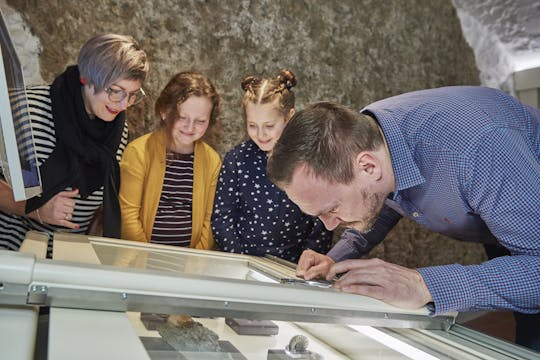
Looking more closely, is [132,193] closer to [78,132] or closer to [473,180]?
[78,132]

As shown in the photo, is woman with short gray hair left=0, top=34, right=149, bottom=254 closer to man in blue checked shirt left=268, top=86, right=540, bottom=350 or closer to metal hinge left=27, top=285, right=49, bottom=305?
man in blue checked shirt left=268, top=86, right=540, bottom=350

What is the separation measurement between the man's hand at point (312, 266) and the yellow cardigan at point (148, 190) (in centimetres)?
91

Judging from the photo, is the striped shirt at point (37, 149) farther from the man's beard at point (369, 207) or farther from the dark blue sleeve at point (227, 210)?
the man's beard at point (369, 207)

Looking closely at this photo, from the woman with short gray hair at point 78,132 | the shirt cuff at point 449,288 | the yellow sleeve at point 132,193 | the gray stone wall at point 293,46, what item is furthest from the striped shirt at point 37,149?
the shirt cuff at point 449,288

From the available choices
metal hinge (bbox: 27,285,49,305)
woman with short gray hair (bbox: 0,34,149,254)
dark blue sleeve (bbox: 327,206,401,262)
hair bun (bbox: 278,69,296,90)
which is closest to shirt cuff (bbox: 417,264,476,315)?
dark blue sleeve (bbox: 327,206,401,262)

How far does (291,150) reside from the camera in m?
1.25

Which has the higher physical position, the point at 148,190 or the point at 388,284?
the point at 388,284

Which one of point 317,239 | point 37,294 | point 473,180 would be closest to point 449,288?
point 473,180

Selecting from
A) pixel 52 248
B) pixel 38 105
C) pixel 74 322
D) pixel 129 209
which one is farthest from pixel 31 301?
pixel 129 209

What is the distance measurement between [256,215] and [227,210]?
122mm

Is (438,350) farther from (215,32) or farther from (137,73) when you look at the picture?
(215,32)

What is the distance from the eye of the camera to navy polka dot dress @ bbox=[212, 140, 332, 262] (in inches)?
88.2

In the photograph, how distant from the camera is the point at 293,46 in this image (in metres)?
3.04

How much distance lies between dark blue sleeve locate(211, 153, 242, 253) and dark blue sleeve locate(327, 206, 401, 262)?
60 cm
